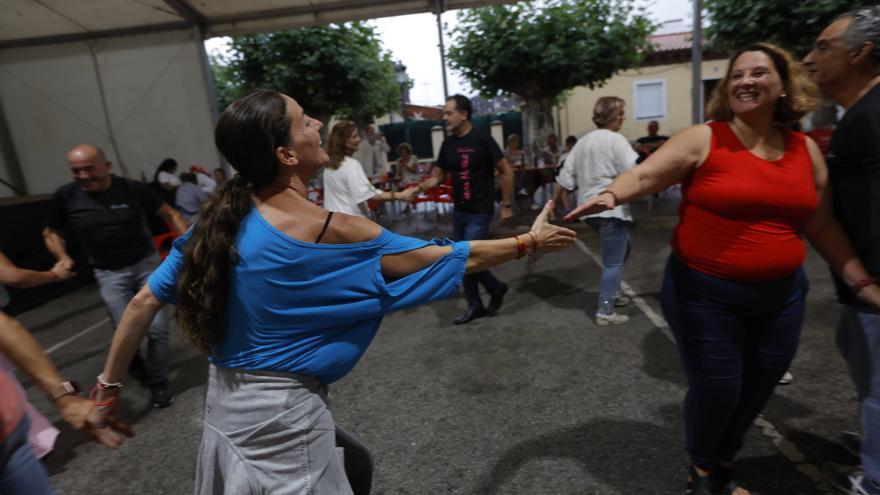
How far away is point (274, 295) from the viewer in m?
1.39

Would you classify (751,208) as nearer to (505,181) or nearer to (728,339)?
(728,339)

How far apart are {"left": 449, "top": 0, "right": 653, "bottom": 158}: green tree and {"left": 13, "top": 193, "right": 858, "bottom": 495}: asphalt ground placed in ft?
31.9

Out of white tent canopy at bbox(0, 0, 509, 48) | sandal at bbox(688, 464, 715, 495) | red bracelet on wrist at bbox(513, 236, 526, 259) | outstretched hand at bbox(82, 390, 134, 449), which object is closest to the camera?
outstretched hand at bbox(82, 390, 134, 449)

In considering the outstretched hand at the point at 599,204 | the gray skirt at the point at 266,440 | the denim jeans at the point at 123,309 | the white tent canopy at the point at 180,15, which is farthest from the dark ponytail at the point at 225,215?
the white tent canopy at the point at 180,15

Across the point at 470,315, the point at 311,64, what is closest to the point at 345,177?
the point at 470,315

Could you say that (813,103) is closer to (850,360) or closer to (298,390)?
(850,360)

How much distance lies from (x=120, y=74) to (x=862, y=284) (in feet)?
31.8

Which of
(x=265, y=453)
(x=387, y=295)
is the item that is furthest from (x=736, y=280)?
(x=265, y=453)

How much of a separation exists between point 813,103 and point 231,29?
310 inches

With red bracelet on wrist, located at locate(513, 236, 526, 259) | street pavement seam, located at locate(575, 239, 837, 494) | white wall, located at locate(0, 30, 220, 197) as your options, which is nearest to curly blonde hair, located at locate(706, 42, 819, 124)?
street pavement seam, located at locate(575, 239, 837, 494)

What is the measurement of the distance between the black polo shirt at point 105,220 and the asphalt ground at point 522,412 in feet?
3.86

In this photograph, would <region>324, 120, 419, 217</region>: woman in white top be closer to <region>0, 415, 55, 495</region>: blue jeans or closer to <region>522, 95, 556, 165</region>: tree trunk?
<region>0, 415, 55, 495</region>: blue jeans

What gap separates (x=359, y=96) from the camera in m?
14.3

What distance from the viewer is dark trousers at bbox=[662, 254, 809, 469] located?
2.03 metres
